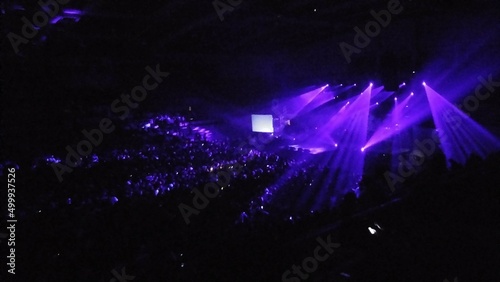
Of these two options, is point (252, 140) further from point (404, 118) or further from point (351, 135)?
point (404, 118)

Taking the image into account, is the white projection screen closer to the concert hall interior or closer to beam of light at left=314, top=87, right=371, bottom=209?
the concert hall interior

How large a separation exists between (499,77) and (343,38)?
16.6 feet

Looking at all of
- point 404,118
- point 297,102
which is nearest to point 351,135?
point 404,118

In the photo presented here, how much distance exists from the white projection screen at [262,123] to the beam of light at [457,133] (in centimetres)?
609

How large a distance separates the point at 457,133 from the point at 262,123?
288 inches

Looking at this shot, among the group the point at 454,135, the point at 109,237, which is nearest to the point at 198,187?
the point at 109,237

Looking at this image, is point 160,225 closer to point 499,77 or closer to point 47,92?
point 47,92

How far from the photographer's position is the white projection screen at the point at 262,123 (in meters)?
13.9

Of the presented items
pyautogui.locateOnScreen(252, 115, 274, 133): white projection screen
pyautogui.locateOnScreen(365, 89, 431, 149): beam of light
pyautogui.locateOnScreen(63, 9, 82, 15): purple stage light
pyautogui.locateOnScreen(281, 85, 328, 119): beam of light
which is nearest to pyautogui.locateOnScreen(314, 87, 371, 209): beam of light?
pyautogui.locateOnScreen(365, 89, 431, 149): beam of light

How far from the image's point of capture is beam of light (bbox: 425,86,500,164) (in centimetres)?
852

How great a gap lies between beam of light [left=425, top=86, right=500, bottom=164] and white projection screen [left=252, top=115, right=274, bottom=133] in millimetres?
6086

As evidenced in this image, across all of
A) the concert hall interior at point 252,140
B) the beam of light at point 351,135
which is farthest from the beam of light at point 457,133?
the beam of light at point 351,135

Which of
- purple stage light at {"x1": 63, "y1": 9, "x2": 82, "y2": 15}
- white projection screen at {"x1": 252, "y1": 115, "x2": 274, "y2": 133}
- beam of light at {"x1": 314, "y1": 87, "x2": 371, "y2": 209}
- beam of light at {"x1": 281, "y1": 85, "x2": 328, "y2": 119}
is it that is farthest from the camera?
Answer: white projection screen at {"x1": 252, "y1": 115, "x2": 274, "y2": 133}

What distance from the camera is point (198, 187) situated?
234 inches
